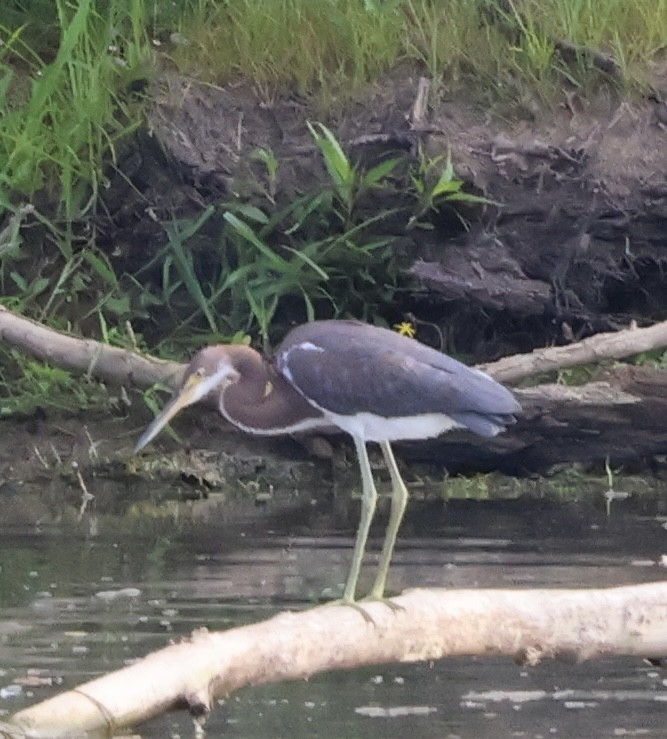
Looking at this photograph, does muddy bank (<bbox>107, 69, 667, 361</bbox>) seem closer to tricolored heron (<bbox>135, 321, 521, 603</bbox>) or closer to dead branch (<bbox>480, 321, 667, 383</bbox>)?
dead branch (<bbox>480, 321, 667, 383</bbox>)

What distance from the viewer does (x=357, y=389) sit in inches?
188

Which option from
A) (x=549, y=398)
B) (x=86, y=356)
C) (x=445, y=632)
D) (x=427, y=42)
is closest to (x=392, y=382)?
(x=445, y=632)

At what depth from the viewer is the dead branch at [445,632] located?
11.3ft

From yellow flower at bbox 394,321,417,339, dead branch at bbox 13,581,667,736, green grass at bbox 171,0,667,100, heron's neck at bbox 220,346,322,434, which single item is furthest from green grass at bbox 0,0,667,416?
dead branch at bbox 13,581,667,736

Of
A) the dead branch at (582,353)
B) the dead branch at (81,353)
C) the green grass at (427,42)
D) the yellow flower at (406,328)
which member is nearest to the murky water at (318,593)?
the dead branch at (582,353)

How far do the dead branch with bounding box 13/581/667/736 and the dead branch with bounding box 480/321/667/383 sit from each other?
2.99 meters

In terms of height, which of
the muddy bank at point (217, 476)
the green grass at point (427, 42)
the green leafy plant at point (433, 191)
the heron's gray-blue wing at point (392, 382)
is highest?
the green grass at point (427, 42)

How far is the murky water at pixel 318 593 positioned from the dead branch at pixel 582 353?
535mm

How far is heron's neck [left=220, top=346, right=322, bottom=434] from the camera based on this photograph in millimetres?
4922

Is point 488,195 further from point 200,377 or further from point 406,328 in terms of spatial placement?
point 200,377

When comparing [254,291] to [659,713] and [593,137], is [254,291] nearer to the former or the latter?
[593,137]

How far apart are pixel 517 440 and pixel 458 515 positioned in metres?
0.51

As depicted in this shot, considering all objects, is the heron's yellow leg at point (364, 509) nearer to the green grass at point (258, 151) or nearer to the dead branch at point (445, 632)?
the dead branch at point (445, 632)

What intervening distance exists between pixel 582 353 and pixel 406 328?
47.1 inches
